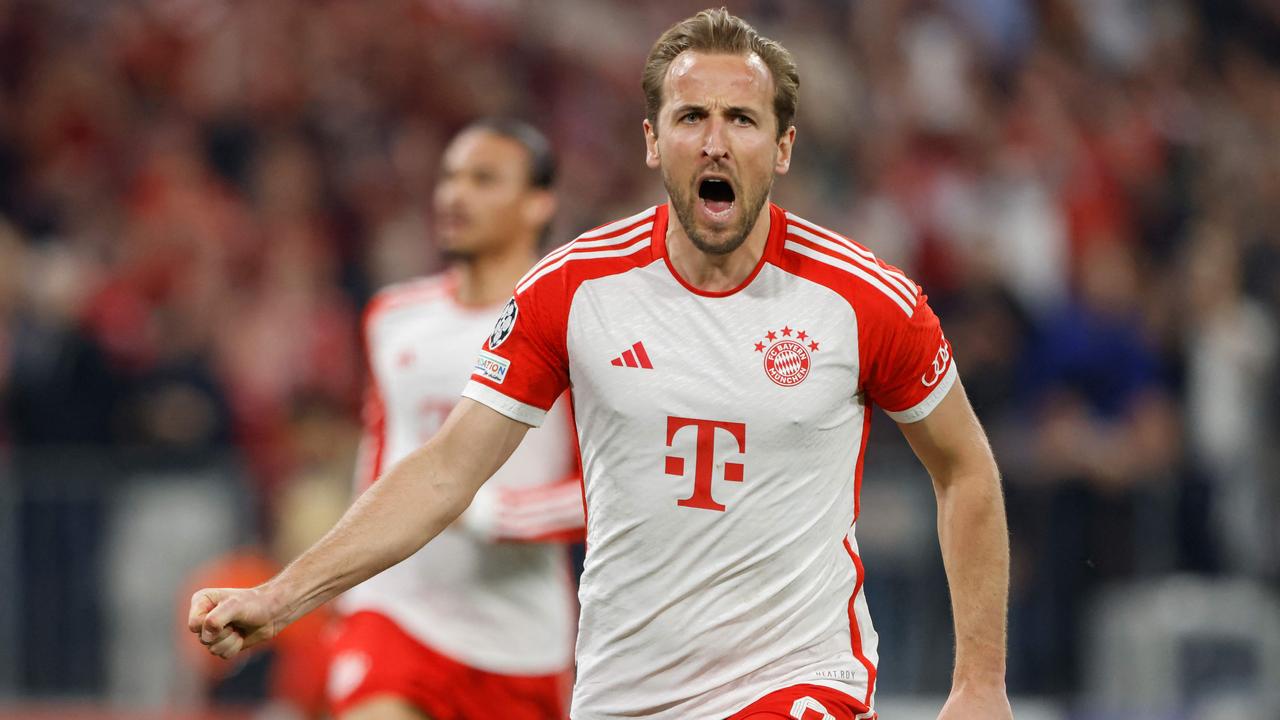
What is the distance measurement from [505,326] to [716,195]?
1.93ft

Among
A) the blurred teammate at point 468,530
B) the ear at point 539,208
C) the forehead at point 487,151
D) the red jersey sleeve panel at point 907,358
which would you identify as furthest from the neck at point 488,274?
the red jersey sleeve panel at point 907,358

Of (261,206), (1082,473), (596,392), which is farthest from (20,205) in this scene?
(596,392)

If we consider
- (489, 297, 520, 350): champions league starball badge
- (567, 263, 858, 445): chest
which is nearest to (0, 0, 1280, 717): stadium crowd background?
(489, 297, 520, 350): champions league starball badge

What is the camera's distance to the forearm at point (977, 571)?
443cm

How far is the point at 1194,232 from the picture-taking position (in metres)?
11.6

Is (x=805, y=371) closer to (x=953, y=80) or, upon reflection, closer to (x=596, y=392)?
(x=596, y=392)

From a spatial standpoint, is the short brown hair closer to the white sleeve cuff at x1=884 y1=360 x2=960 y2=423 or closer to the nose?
the nose

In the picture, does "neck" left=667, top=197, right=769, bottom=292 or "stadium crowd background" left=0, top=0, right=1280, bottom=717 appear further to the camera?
"stadium crowd background" left=0, top=0, right=1280, bottom=717

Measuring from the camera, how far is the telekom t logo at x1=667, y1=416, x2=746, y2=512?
173 inches

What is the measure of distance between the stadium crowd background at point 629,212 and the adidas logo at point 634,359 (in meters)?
5.76

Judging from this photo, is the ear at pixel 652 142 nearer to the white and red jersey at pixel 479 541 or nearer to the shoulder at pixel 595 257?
the shoulder at pixel 595 257

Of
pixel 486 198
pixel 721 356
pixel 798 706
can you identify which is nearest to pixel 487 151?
pixel 486 198

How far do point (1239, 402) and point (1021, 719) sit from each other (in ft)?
7.38

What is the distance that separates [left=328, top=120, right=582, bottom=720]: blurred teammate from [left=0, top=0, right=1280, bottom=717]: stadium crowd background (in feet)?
11.1
